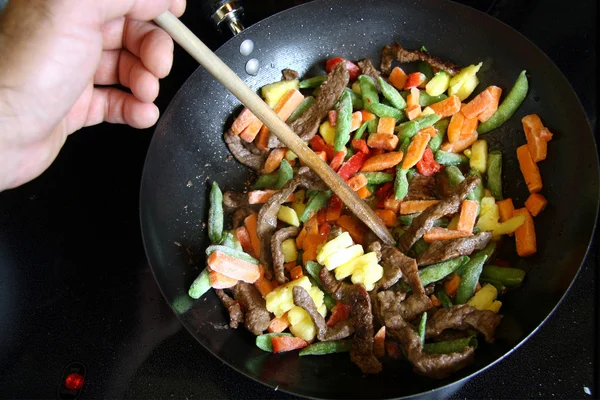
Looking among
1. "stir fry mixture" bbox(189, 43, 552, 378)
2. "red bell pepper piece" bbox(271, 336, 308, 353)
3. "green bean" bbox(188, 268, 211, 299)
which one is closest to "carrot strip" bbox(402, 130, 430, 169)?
"stir fry mixture" bbox(189, 43, 552, 378)

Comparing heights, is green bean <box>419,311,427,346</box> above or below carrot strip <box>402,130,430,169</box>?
below

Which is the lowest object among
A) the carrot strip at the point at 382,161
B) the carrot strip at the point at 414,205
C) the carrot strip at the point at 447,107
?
the carrot strip at the point at 414,205

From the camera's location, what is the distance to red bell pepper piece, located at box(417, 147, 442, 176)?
2.70 meters

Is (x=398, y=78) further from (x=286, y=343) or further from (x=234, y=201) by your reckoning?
(x=286, y=343)

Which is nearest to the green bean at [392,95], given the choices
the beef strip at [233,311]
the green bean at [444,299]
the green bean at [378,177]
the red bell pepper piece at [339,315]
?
the green bean at [378,177]

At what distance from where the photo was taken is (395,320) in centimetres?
226

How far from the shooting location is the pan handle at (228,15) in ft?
9.16

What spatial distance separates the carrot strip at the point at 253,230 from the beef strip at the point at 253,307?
24 cm

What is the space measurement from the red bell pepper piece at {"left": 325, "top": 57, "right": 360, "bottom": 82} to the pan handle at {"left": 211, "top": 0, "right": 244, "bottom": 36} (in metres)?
0.55

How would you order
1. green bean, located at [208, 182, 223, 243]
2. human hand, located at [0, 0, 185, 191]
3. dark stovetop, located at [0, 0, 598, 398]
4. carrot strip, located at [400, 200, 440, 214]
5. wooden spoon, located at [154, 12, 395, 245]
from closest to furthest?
human hand, located at [0, 0, 185, 191] < wooden spoon, located at [154, 12, 395, 245] < dark stovetop, located at [0, 0, 598, 398] < carrot strip, located at [400, 200, 440, 214] < green bean, located at [208, 182, 223, 243]

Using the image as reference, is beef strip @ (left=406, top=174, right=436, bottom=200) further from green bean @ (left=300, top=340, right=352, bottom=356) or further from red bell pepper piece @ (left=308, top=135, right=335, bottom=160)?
green bean @ (left=300, top=340, right=352, bottom=356)

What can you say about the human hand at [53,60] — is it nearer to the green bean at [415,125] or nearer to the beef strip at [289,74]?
the beef strip at [289,74]

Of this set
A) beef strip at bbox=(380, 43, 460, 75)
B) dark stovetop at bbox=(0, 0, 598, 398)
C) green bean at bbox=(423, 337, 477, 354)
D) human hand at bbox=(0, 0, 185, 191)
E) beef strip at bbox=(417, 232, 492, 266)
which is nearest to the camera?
human hand at bbox=(0, 0, 185, 191)

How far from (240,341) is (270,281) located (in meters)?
0.34
